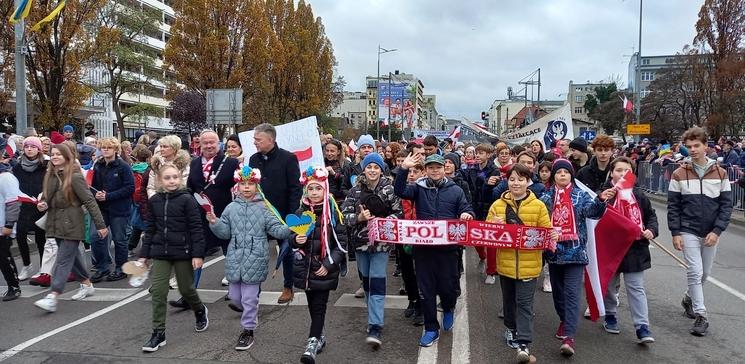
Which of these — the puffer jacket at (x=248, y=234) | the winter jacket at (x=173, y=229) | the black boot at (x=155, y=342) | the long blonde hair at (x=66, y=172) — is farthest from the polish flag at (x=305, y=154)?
the black boot at (x=155, y=342)

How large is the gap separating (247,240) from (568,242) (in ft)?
9.29

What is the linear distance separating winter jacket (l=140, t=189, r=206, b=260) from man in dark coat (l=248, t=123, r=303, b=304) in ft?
3.73

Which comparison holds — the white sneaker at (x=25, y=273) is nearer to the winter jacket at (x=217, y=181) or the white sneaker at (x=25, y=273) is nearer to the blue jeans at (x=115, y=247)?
the blue jeans at (x=115, y=247)

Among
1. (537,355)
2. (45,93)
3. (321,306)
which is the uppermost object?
(45,93)

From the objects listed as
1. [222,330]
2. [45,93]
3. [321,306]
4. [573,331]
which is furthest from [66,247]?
[45,93]

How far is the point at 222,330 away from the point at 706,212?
4.84 m

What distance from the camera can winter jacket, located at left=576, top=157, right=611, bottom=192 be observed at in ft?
19.8

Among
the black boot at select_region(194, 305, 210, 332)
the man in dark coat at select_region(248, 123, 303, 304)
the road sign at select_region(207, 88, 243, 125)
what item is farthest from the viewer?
the road sign at select_region(207, 88, 243, 125)

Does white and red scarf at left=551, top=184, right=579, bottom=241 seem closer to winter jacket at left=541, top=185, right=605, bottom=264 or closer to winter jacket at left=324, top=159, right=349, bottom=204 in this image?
winter jacket at left=541, top=185, right=605, bottom=264

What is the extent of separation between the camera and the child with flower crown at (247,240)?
4992 millimetres

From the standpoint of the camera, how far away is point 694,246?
18.2ft

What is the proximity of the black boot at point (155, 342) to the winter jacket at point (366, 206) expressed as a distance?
6.07 feet

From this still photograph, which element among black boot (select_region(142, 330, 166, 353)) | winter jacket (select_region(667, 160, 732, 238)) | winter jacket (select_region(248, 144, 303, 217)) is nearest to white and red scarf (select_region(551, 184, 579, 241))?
winter jacket (select_region(667, 160, 732, 238))

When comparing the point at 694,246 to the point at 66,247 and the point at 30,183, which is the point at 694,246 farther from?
the point at 30,183
